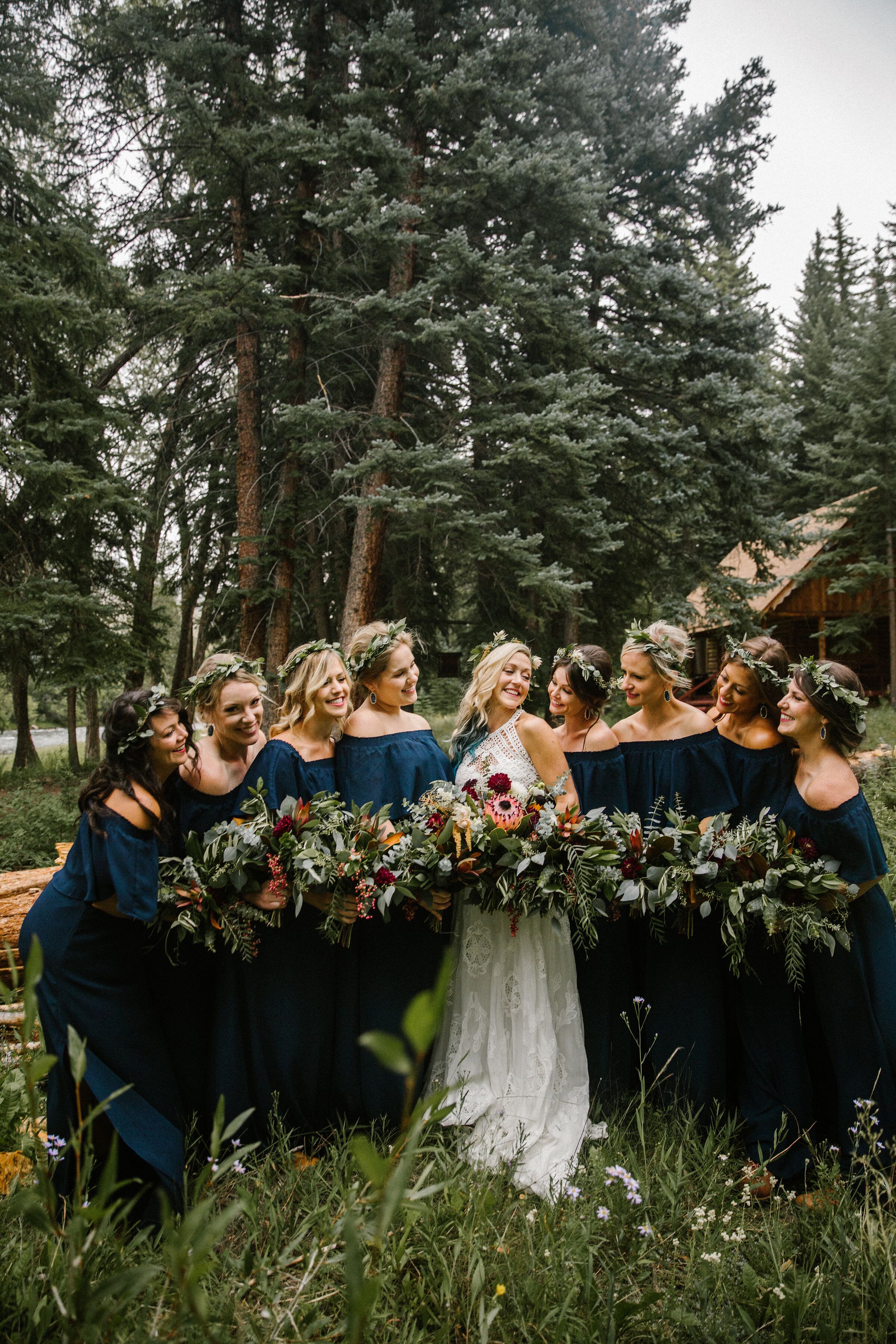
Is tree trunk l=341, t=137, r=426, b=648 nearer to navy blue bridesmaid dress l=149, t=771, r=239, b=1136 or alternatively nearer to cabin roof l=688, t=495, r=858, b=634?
cabin roof l=688, t=495, r=858, b=634

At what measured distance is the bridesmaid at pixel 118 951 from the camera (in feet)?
10.4

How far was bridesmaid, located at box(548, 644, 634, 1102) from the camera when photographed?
4191mm

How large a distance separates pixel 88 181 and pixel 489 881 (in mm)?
14094

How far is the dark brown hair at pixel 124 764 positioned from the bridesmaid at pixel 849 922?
3.01 m

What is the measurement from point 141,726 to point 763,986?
3.29 meters

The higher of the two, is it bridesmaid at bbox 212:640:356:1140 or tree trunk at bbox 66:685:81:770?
tree trunk at bbox 66:685:81:770

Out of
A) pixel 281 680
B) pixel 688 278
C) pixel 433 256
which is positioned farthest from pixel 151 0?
pixel 281 680

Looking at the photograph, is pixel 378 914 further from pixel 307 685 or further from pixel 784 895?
pixel 784 895

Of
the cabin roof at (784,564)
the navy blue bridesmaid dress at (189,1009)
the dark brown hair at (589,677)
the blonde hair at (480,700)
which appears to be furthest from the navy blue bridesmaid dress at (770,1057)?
the cabin roof at (784,564)

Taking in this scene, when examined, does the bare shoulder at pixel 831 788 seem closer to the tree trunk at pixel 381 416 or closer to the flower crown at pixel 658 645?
the flower crown at pixel 658 645

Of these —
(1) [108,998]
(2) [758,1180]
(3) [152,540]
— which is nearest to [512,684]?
(1) [108,998]

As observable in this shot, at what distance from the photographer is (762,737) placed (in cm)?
429

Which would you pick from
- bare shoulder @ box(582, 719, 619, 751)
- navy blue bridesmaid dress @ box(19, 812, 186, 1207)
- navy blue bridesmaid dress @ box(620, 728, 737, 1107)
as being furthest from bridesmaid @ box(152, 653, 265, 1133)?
navy blue bridesmaid dress @ box(620, 728, 737, 1107)

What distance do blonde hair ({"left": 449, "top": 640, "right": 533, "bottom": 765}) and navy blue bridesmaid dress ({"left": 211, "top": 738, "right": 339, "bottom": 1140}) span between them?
1.04 metres
